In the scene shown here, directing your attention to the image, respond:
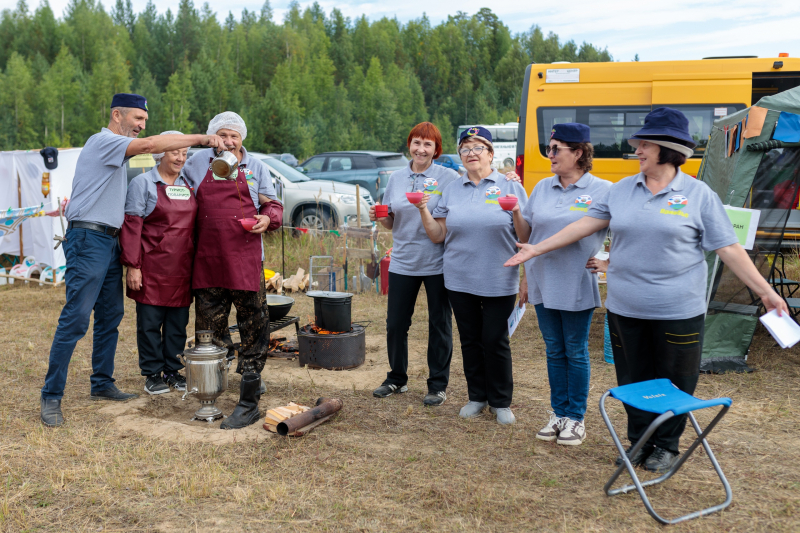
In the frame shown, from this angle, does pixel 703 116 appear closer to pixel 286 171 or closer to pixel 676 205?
pixel 676 205

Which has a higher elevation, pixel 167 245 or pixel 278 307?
pixel 167 245

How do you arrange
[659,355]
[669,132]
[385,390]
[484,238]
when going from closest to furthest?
1. [669,132]
2. [659,355]
3. [484,238]
4. [385,390]

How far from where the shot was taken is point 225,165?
4066 millimetres

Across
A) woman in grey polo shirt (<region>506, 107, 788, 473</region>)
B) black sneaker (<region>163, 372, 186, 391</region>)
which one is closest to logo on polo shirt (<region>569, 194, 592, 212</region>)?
woman in grey polo shirt (<region>506, 107, 788, 473</region>)

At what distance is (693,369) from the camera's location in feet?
10.3

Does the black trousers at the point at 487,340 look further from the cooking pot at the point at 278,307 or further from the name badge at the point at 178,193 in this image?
the cooking pot at the point at 278,307

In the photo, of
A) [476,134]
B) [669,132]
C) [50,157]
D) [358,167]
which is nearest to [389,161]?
[358,167]

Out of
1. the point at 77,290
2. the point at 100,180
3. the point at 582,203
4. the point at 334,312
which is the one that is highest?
the point at 100,180

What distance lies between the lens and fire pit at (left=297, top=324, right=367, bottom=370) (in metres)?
5.38

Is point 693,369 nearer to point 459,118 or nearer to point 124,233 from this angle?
point 124,233

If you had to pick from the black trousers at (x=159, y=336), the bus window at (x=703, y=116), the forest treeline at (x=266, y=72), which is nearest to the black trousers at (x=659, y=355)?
the black trousers at (x=159, y=336)

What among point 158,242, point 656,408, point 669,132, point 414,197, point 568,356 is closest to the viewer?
point 656,408

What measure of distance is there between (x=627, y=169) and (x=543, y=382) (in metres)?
5.21

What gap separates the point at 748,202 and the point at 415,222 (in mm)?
2951
